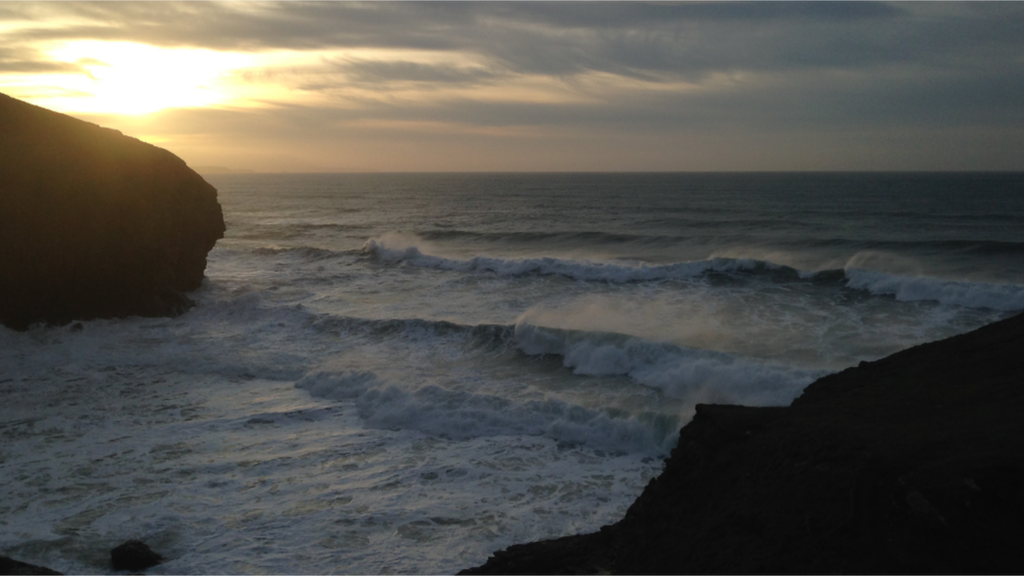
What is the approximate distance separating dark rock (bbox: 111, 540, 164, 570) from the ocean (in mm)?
188

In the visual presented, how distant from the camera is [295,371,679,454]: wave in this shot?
1034cm

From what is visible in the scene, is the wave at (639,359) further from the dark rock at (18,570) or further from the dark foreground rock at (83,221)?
the dark rock at (18,570)

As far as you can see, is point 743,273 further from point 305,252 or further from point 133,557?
point 133,557

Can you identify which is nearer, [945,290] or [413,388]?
[413,388]

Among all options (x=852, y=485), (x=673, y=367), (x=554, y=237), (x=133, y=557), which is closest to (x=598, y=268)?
(x=673, y=367)

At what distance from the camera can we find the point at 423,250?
1216 inches

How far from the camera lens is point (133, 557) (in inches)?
261

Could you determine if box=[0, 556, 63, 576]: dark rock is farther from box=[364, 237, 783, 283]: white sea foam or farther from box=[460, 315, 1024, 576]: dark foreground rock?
box=[364, 237, 783, 283]: white sea foam

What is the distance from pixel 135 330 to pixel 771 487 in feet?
55.4

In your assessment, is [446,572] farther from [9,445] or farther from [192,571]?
[9,445]

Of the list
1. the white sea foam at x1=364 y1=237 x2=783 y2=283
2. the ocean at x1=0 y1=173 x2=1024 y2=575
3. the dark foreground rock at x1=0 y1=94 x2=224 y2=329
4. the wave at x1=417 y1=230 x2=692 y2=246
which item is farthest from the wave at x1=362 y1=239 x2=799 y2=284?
the dark foreground rock at x1=0 y1=94 x2=224 y2=329

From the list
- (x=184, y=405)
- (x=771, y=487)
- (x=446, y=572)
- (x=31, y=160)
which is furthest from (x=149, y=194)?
(x=771, y=487)

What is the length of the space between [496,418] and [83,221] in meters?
12.8

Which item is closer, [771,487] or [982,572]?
[982,572]
